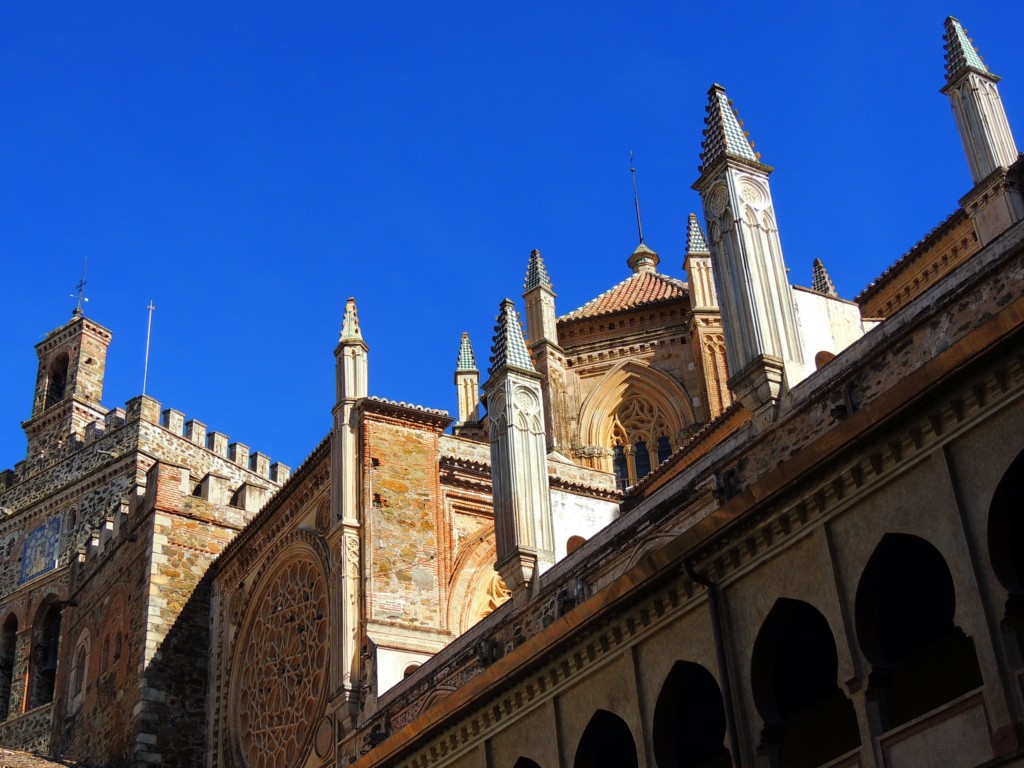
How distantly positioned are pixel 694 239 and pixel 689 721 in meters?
18.5

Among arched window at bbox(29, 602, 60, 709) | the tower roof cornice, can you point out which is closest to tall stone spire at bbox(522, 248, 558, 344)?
the tower roof cornice

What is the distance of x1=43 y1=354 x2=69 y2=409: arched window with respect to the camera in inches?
1927

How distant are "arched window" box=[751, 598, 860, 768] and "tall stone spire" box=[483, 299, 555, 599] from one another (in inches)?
136

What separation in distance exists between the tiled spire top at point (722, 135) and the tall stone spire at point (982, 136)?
4808mm

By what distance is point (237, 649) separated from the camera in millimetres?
25047

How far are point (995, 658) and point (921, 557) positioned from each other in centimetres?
183

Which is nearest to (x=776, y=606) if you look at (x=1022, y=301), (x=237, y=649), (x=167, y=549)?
(x=1022, y=301)

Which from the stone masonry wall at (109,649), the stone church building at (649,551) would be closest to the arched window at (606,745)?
the stone church building at (649,551)

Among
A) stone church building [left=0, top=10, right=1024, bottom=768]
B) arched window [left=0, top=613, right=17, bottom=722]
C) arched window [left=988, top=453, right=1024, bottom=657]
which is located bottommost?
arched window [left=988, top=453, right=1024, bottom=657]

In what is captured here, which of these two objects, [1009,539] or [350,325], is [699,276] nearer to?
[350,325]

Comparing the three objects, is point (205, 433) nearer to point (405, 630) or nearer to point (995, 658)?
point (405, 630)

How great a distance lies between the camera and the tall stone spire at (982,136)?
59.9 feet

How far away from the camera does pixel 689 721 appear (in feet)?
43.0

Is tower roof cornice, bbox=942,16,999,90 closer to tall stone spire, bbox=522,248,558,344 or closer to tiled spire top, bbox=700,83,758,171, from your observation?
tiled spire top, bbox=700,83,758,171
